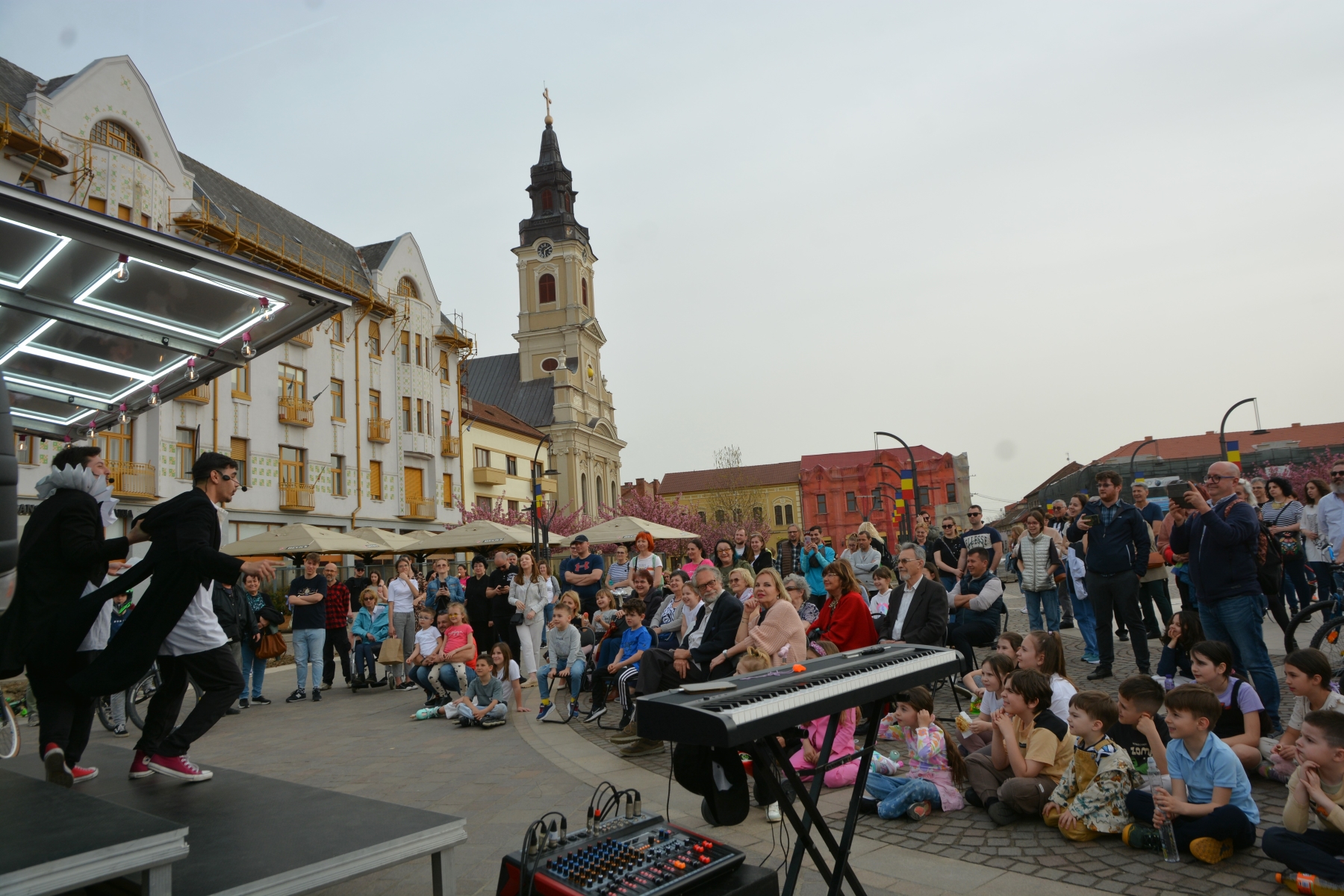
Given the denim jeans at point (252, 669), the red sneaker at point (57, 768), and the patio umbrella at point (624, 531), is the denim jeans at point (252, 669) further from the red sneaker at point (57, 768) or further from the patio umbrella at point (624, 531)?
the patio umbrella at point (624, 531)

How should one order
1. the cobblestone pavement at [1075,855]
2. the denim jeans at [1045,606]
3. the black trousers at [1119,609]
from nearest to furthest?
the cobblestone pavement at [1075,855], the black trousers at [1119,609], the denim jeans at [1045,606]

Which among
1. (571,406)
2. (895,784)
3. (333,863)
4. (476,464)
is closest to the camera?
(333,863)

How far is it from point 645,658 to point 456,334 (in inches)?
1461

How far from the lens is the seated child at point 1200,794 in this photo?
412cm

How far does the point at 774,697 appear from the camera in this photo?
2.97 metres

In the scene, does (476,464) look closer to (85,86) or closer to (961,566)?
(85,86)

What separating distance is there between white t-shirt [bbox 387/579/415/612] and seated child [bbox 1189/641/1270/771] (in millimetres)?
11980

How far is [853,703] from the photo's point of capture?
323 cm

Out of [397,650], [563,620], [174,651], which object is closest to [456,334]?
[397,650]

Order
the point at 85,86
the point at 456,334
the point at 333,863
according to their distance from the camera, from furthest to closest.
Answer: the point at 456,334
the point at 85,86
the point at 333,863

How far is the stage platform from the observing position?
285 cm

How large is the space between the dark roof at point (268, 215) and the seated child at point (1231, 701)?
106 feet

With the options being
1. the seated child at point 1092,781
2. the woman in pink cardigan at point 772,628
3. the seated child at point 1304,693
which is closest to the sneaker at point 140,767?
the woman in pink cardigan at point 772,628

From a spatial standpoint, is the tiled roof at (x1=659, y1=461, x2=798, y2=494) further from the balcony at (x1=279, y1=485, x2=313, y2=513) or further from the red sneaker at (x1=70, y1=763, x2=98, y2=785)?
the red sneaker at (x1=70, y1=763, x2=98, y2=785)
